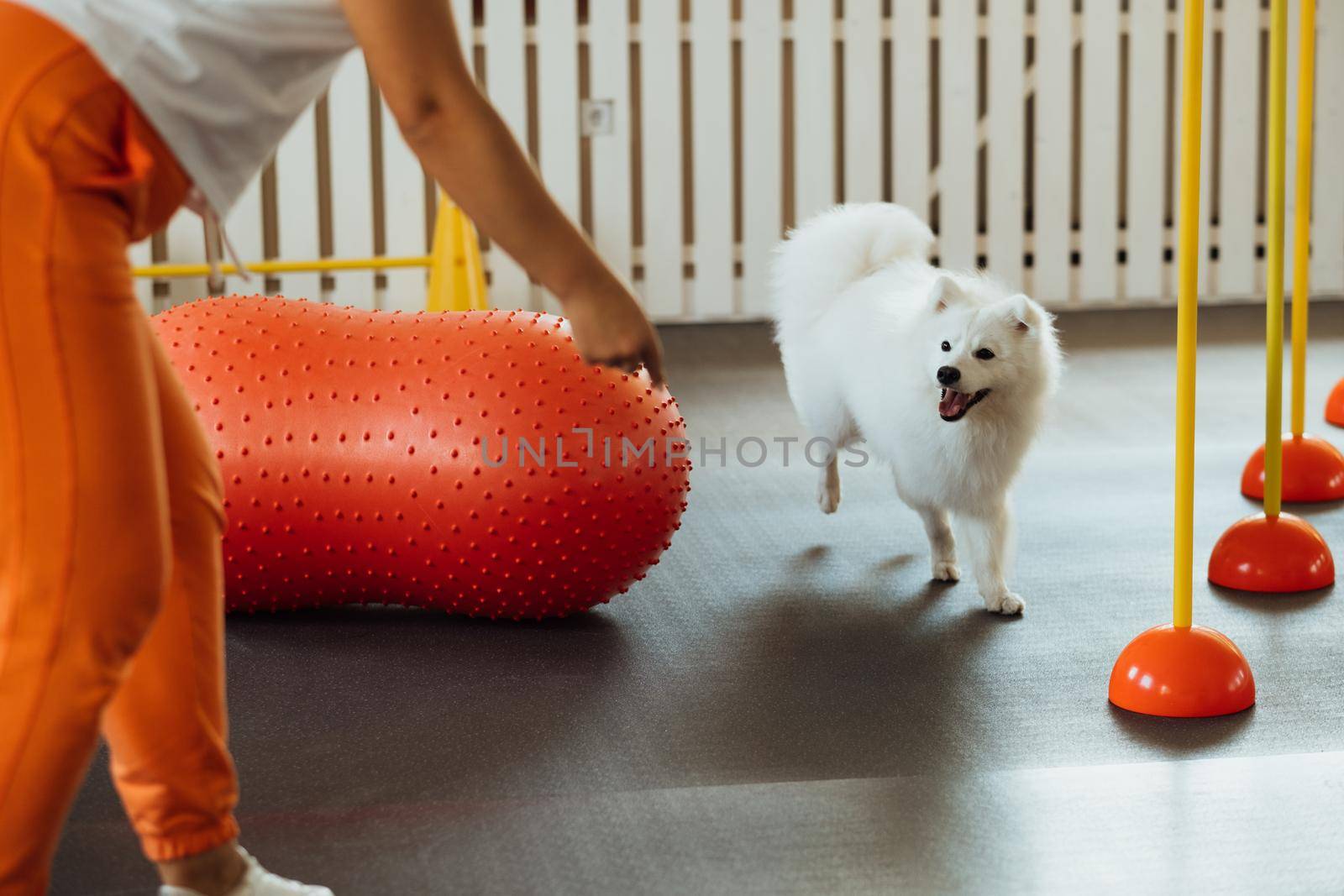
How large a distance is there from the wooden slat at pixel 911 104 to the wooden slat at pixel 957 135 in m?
0.06

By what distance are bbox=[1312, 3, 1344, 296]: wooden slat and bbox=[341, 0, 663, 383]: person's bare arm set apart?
5.62m

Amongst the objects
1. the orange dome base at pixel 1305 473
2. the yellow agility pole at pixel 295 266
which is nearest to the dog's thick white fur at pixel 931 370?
the orange dome base at pixel 1305 473

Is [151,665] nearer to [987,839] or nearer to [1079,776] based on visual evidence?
[987,839]

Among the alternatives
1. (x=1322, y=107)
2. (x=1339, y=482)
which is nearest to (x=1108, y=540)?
(x=1339, y=482)

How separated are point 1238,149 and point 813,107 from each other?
170 cm

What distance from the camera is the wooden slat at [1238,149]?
5777mm

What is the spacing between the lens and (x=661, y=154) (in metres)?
5.68

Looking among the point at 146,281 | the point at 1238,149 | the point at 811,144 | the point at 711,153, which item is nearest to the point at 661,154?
the point at 711,153

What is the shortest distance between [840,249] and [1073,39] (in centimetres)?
354

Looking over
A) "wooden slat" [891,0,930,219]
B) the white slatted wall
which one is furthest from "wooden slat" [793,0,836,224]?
"wooden slat" [891,0,930,219]

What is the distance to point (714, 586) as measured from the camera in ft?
8.35

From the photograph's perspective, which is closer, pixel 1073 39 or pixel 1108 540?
pixel 1108 540

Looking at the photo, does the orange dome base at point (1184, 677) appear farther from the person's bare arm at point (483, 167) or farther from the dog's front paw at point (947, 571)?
the person's bare arm at point (483, 167)

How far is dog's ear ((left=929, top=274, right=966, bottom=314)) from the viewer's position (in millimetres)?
2414
